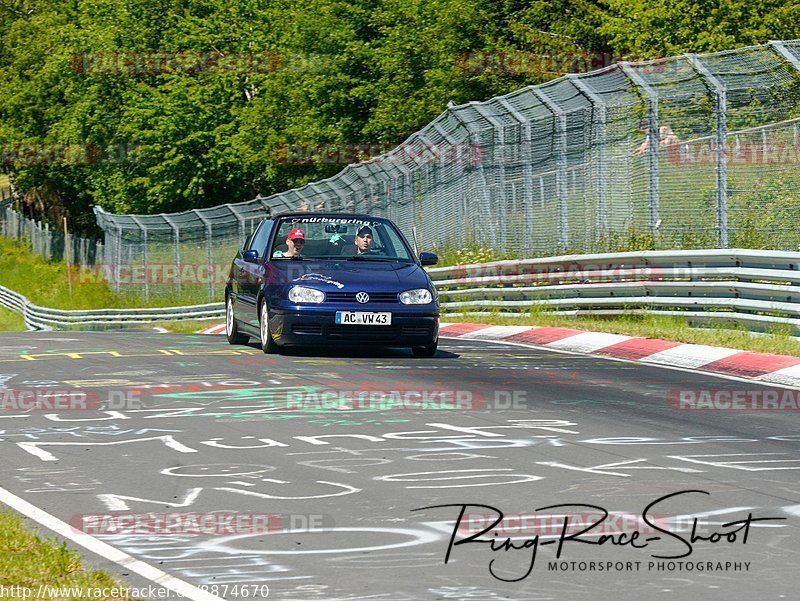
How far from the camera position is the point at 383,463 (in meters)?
8.95

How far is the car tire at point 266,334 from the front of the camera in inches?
643

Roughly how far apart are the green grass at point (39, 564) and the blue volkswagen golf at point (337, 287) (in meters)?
8.91

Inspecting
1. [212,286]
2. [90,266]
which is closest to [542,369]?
[212,286]

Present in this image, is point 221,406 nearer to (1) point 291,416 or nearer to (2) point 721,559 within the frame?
(1) point 291,416

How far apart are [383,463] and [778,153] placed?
36.5 ft

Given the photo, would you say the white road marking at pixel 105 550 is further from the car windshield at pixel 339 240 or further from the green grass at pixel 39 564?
the car windshield at pixel 339 240

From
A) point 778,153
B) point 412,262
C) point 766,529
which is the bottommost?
point 766,529

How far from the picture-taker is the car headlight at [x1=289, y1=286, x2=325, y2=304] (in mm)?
15742
